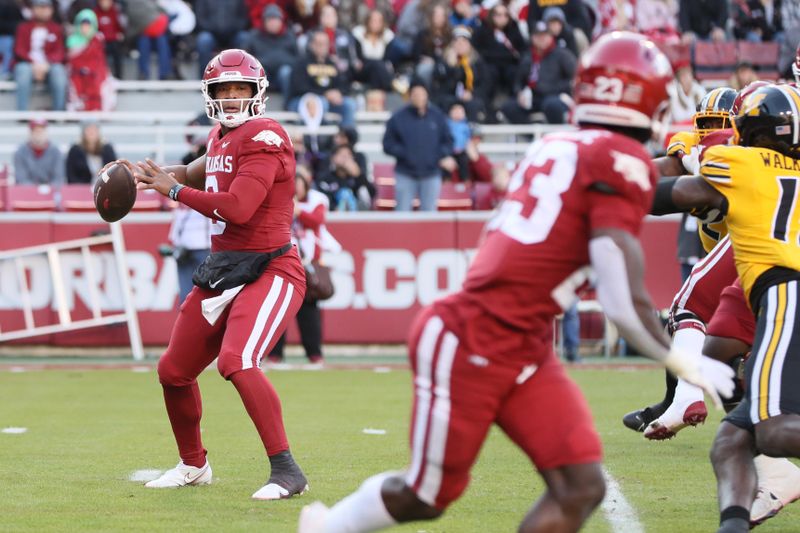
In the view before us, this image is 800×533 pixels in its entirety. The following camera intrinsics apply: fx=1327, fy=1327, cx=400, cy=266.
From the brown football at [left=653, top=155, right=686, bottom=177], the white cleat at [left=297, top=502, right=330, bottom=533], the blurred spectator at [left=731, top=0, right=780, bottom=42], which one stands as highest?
the blurred spectator at [left=731, top=0, right=780, bottom=42]

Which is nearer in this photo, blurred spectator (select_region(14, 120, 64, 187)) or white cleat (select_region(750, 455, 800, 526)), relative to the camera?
white cleat (select_region(750, 455, 800, 526))

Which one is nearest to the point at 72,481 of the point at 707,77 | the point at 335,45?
the point at 335,45

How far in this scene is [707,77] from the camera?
17391 mm

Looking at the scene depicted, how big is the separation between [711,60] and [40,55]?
8608 millimetres

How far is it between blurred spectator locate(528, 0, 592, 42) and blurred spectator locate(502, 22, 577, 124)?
853 mm

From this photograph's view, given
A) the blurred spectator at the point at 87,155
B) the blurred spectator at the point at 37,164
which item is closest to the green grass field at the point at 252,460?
the blurred spectator at the point at 87,155

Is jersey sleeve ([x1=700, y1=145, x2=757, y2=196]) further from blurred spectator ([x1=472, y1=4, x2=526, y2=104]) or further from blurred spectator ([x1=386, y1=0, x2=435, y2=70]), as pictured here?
blurred spectator ([x1=386, y1=0, x2=435, y2=70])

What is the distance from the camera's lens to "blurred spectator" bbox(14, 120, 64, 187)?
48.6 feet

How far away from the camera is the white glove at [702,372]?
158 inches

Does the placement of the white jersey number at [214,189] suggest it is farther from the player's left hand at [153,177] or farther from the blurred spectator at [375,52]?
the blurred spectator at [375,52]

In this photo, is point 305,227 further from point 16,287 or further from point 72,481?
point 72,481

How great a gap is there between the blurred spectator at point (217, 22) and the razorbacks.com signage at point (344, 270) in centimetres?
395

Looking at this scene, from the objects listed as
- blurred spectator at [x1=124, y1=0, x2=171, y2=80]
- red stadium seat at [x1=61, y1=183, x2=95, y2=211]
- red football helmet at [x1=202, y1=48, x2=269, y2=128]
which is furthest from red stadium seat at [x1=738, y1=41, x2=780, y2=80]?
red football helmet at [x1=202, y1=48, x2=269, y2=128]

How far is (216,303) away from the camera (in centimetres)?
612
